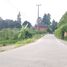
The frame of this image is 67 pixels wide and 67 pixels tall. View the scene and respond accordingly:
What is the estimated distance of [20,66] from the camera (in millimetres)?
13164

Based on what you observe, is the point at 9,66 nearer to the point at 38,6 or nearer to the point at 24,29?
the point at 24,29

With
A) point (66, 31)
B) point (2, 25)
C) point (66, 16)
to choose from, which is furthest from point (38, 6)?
point (66, 31)

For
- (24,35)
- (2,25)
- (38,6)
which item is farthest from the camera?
(2,25)

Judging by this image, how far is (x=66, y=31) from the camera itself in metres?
68.3

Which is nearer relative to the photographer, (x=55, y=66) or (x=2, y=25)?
(x=55, y=66)

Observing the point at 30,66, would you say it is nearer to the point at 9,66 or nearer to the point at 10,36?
the point at 9,66

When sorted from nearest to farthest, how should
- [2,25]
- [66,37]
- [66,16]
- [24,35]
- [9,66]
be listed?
[9,66] → [66,37] → [24,35] → [66,16] → [2,25]

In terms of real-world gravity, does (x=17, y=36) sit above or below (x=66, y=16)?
below

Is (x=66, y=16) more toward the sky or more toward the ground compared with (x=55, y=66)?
more toward the sky

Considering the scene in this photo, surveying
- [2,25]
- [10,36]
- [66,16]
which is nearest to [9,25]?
[2,25]

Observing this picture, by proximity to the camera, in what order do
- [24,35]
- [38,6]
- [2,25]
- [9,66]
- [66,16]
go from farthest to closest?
[2,25] → [38,6] → [66,16] → [24,35] → [9,66]

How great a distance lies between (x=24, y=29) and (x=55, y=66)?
5730cm

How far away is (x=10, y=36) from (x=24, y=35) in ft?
12.4

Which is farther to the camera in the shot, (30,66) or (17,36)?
(17,36)
